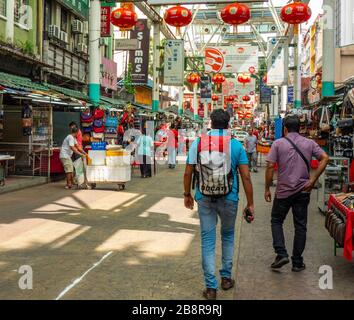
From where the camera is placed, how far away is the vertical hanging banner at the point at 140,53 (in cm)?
2919

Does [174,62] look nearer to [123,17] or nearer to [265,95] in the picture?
[123,17]

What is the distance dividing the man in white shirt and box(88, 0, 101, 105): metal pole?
15.6 feet

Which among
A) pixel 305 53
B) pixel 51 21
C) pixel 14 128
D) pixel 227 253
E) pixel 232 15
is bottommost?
pixel 227 253

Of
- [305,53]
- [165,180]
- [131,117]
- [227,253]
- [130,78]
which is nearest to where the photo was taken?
[227,253]

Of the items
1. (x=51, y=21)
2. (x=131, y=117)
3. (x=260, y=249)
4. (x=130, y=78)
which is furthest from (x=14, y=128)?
(x=130, y=78)

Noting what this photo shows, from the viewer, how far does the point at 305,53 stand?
4969cm

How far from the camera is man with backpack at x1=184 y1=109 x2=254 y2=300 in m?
4.87

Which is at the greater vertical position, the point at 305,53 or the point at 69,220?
the point at 305,53

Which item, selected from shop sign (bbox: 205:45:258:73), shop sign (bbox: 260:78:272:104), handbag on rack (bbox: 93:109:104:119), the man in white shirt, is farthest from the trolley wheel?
shop sign (bbox: 260:78:272:104)

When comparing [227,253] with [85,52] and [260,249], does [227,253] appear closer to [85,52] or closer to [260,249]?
[260,249]

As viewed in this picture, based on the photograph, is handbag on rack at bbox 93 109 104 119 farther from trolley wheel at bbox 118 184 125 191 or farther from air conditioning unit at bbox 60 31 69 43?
air conditioning unit at bbox 60 31 69 43

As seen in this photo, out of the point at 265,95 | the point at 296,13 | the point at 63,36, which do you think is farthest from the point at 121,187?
the point at 265,95

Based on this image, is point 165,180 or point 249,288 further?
point 165,180

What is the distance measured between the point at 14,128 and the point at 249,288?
11.7 m
